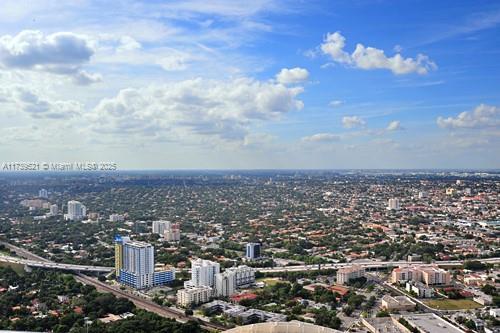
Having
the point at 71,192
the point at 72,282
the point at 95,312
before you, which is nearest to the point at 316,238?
the point at 72,282

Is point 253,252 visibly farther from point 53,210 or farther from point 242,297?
point 53,210

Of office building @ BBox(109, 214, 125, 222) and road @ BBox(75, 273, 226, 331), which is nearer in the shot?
road @ BBox(75, 273, 226, 331)

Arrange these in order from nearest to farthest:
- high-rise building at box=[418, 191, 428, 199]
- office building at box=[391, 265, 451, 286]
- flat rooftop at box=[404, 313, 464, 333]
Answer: flat rooftop at box=[404, 313, 464, 333], office building at box=[391, 265, 451, 286], high-rise building at box=[418, 191, 428, 199]

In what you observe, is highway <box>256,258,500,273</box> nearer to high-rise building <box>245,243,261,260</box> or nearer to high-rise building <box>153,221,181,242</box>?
high-rise building <box>245,243,261,260</box>

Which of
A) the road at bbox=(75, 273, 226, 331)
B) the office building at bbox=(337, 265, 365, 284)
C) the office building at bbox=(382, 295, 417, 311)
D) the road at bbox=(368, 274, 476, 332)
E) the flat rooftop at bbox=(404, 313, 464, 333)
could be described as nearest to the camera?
the flat rooftop at bbox=(404, 313, 464, 333)

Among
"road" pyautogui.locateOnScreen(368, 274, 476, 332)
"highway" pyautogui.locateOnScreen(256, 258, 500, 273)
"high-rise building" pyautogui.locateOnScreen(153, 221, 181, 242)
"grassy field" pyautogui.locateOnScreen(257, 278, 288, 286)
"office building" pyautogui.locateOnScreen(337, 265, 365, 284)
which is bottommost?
"road" pyautogui.locateOnScreen(368, 274, 476, 332)

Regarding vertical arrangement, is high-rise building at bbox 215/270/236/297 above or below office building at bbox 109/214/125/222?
below

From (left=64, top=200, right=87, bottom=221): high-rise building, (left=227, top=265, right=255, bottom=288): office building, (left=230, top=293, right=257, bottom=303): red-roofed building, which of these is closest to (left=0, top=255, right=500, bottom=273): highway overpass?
(left=227, top=265, right=255, bottom=288): office building

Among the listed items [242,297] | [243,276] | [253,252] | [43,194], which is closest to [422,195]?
[253,252]
